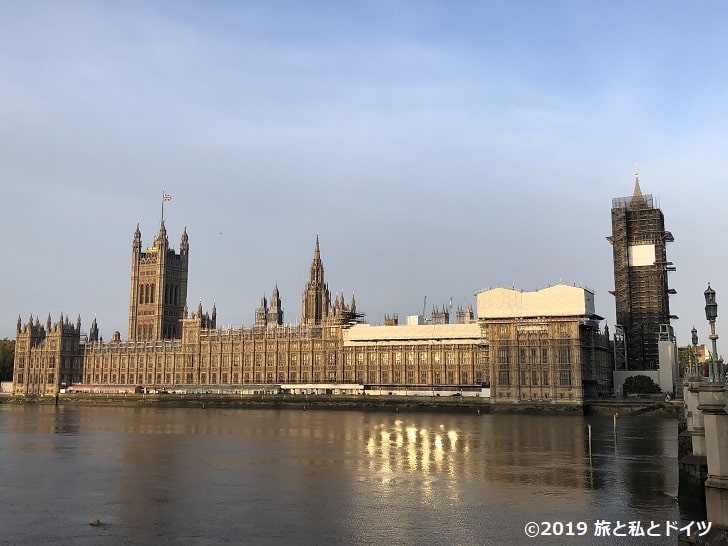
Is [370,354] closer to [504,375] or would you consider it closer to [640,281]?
[504,375]

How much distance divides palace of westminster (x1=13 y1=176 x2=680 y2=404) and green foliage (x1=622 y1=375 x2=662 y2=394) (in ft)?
19.7

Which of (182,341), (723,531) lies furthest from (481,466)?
(182,341)

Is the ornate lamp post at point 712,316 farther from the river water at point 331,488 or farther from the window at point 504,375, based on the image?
the window at point 504,375

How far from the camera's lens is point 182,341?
7180 inches

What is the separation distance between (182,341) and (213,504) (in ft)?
492

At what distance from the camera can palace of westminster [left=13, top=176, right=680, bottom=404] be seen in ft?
442

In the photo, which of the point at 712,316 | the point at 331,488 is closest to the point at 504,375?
the point at 331,488

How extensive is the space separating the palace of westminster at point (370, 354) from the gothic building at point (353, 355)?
0.22 m

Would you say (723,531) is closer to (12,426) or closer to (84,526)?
(84,526)

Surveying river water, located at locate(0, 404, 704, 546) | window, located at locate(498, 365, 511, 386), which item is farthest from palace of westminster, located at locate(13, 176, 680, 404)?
river water, located at locate(0, 404, 704, 546)

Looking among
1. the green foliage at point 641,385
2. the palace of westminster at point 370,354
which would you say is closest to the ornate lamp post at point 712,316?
the palace of westminster at point 370,354

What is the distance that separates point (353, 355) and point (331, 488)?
119016mm

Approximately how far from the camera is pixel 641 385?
135875 millimetres

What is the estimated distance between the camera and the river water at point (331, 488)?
31391 mm
